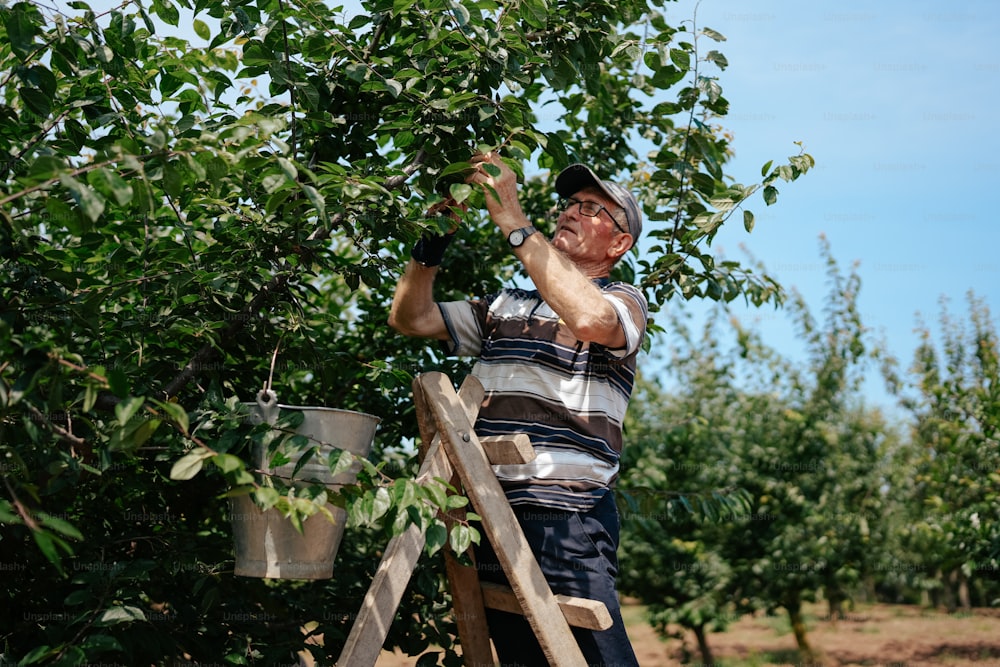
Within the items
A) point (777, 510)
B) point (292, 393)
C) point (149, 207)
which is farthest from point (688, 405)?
point (149, 207)

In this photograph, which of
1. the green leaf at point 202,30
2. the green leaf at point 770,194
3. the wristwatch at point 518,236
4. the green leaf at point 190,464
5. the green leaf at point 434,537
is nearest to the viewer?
the green leaf at point 190,464

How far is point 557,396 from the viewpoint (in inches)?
98.7

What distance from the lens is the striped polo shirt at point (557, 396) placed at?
8.02 ft

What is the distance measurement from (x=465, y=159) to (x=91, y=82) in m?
1.07

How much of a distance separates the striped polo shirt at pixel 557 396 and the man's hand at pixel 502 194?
1.07 feet

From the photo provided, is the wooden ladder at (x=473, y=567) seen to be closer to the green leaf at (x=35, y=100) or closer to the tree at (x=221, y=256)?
the tree at (x=221, y=256)

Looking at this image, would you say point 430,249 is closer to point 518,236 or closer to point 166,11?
point 518,236

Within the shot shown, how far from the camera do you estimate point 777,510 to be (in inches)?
349

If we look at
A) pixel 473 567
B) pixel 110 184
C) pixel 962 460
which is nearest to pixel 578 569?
pixel 473 567

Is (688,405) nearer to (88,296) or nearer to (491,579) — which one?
(491,579)

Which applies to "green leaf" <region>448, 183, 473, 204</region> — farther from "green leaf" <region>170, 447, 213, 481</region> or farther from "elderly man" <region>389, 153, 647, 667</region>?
"green leaf" <region>170, 447, 213, 481</region>

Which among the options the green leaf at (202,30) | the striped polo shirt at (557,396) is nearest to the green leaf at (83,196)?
the striped polo shirt at (557,396)

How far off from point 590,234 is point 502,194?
1.48 ft

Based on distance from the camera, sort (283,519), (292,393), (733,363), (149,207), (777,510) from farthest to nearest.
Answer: (733,363) < (777,510) < (292,393) < (283,519) < (149,207)
